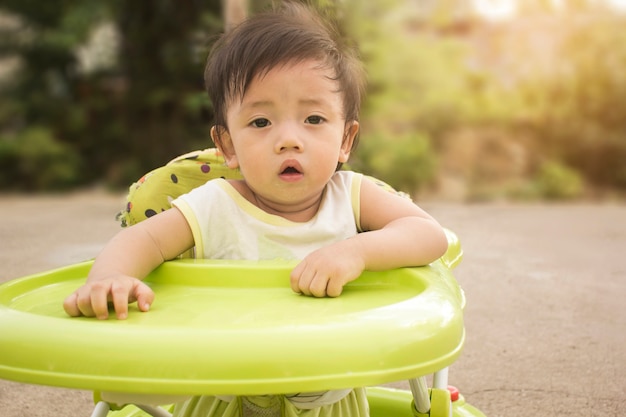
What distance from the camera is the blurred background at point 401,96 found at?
27.5ft

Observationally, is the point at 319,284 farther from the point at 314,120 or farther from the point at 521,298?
the point at 521,298

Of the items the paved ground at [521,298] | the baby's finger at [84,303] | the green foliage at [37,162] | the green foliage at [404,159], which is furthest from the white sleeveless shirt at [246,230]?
the green foliage at [37,162]

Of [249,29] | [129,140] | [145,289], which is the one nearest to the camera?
[145,289]

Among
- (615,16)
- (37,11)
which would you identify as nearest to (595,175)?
(615,16)

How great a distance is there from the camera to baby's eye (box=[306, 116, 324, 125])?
133 cm

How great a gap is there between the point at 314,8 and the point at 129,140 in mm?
7855

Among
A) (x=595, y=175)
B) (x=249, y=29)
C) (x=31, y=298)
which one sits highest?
(x=249, y=29)

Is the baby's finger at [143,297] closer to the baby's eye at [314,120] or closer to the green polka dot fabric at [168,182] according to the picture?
the baby's eye at [314,120]

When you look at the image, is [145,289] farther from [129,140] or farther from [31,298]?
[129,140]

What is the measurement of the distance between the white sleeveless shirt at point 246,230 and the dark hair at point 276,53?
0.55ft

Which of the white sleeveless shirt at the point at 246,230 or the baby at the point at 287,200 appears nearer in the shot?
the baby at the point at 287,200

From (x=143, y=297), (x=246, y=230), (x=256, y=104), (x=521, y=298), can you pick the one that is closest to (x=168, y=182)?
(x=246, y=230)

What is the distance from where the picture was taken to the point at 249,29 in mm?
1411

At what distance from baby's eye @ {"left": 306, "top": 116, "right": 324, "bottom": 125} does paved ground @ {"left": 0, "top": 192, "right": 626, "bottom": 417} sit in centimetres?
111
